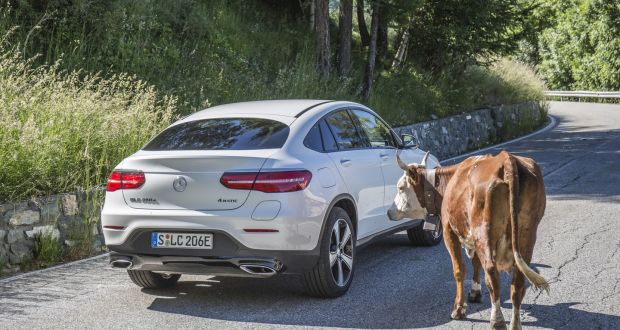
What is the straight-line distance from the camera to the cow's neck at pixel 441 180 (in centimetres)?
679

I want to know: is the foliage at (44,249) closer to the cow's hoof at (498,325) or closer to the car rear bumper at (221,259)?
the car rear bumper at (221,259)

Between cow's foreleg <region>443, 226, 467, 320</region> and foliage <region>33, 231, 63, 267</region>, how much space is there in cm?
430

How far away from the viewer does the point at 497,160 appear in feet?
19.7

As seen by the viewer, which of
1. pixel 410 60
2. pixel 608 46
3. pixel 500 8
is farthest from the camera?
pixel 608 46

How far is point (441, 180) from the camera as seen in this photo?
22.4 feet

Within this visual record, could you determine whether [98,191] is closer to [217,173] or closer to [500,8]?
[217,173]

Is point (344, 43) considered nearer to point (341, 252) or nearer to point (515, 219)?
point (341, 252)

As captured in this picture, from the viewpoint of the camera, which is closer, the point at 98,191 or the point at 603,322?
the point at 603,322

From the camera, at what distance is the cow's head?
272 inches

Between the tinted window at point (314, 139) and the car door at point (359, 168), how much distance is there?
14 cm

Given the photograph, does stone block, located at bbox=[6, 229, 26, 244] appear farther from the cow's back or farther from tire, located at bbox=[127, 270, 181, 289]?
the cow's back

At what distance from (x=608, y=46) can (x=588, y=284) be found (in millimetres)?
41950

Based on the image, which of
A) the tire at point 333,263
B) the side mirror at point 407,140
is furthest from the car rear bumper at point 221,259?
the side mirror at point 407,140

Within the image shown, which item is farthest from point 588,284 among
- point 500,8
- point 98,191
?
point 500,8
